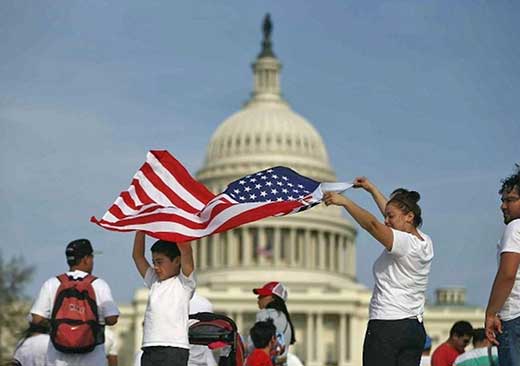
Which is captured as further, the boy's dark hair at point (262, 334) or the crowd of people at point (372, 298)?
the boy's dark hair at point (262, 334)

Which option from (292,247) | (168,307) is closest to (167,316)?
(168,307)

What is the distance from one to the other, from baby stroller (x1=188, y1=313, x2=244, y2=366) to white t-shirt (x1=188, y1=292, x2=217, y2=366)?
1383 millimetres

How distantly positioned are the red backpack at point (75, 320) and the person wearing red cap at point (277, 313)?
232cm

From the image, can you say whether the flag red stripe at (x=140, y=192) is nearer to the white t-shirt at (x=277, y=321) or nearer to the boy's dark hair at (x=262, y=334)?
the boy's dark hair at (x=262, y=334)

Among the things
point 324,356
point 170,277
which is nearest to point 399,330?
point 170,277

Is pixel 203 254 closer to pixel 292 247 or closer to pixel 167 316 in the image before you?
pixel 292 247

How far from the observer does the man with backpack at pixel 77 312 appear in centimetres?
1598

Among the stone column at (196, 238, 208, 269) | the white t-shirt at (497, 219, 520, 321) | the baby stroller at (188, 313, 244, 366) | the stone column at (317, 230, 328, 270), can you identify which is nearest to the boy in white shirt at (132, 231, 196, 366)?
the baby stroller at (188, 313, 244, 366)

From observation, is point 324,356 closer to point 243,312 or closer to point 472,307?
point 243,312

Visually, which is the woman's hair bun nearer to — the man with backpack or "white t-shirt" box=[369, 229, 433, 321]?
"white t-shirt" box=[369, 229, 433, 321]

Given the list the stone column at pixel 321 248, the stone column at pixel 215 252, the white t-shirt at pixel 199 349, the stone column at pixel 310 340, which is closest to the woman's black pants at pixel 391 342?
the white t-shirt at pixel 199 349

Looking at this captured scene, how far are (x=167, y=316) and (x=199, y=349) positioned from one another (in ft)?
9.32

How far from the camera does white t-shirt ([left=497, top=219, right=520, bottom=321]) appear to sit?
44.3 feet

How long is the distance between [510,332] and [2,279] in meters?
67.4
